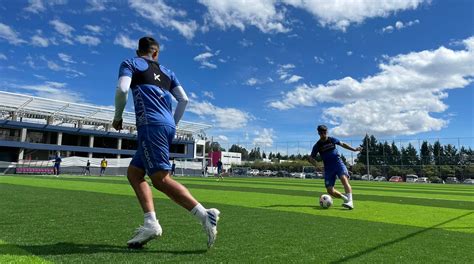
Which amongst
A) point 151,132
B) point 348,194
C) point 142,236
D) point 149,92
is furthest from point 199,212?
point 348,194

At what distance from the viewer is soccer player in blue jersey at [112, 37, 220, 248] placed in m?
3.78

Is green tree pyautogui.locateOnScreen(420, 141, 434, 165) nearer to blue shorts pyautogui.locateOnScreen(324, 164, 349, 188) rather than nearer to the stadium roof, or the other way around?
the stadium roof

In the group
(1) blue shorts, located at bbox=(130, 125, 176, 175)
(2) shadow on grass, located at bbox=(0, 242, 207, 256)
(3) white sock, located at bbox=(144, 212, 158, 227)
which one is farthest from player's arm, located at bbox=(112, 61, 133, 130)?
(2) shadow on grass, located at bbox=(0, 242, 207, 256)

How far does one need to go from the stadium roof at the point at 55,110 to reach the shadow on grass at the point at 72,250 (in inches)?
A: 2559

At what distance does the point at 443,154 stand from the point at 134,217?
67.9 metres

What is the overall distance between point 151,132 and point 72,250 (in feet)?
4.32

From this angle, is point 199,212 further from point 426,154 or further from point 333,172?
point 426,154

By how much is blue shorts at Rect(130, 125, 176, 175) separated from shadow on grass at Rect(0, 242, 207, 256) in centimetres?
77

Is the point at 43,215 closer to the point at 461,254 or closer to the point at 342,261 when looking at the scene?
the point at 342,261

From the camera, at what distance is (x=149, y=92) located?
12.9ft

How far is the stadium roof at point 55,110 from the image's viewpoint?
6650 cm

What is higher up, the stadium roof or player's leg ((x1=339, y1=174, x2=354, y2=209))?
the stadium roof

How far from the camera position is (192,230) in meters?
5.01

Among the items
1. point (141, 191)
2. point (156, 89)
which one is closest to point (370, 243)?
point (141, 191)
